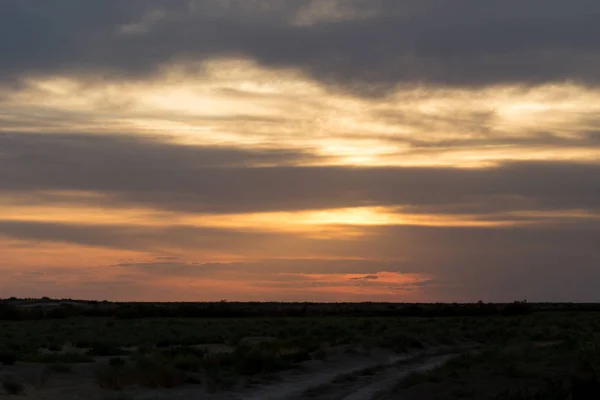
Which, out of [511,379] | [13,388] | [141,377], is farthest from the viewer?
[141,377]

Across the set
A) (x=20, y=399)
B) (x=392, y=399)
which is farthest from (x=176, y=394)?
(x=392, y=399)

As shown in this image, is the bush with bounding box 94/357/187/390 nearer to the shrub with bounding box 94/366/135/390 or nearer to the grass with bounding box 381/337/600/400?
the shrub with bounding box 94/366/135/390

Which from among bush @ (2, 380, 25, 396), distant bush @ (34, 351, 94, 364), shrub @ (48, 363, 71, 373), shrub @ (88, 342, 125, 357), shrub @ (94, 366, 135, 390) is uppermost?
shrub @ (88, 342, 125, 357)

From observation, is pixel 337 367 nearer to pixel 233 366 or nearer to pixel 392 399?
pixel 233 366

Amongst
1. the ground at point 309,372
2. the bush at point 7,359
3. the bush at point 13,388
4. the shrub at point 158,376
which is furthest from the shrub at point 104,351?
the bush at point 13,388

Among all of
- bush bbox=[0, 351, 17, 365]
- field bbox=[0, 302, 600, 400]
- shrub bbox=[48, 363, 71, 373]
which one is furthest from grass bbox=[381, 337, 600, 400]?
bush bbox=[0, 351, 17, 365]

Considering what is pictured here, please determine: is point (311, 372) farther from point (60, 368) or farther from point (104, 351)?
point (104, 351)

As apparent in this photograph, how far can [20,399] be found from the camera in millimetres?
25188

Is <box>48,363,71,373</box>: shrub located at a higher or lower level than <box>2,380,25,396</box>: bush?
higher

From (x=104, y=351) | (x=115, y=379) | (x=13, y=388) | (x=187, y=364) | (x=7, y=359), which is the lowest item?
(x=13, y=388)

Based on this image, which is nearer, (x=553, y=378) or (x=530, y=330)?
(x=553, y=378)

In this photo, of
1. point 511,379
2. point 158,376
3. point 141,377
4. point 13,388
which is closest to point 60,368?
point 141,377

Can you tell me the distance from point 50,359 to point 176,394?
11.9 metres

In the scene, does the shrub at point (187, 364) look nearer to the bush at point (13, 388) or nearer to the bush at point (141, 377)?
the bush at point (141, 377)
